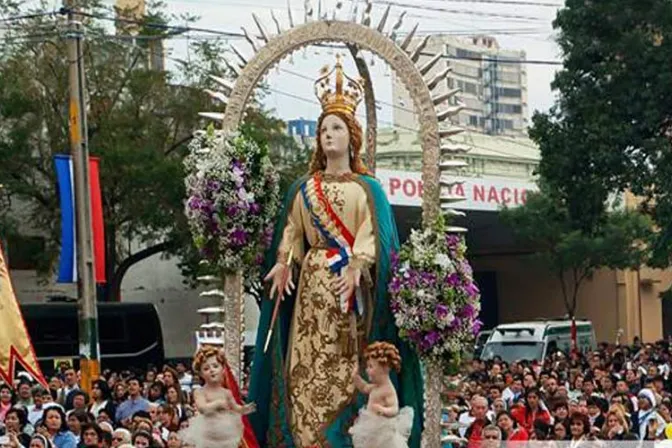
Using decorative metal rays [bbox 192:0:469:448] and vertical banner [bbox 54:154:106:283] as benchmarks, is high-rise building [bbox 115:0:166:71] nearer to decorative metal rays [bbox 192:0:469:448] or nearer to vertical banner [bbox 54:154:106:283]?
vertical banner [bbox 54:154:106:283]

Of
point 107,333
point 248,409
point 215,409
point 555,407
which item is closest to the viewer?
point 215,409

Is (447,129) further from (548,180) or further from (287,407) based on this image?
(548,180)

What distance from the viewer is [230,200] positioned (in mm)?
10922

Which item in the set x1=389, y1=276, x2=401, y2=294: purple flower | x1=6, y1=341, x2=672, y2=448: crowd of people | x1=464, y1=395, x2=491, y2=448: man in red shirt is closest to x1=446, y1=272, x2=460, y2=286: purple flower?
x1=389, y1=276, x2=401, y2=294: purple flower

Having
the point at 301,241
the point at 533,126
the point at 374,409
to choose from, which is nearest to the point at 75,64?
the point at 533,126

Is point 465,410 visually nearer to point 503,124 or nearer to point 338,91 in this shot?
point 338,91

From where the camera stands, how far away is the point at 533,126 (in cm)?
2702

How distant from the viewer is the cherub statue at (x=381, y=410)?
9.16m

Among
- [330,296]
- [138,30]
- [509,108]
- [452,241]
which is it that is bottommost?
[330,296]

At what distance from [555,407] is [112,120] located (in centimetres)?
1841

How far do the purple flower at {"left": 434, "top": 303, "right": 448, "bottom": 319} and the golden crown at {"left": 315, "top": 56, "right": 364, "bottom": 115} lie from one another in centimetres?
134

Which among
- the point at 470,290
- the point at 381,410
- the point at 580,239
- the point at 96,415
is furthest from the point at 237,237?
the point at 580,239

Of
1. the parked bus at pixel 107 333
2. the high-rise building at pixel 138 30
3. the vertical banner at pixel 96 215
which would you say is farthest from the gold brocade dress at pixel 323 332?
the high-rise building at pixel 138 30

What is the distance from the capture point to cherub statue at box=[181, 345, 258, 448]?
9562 millimetres
